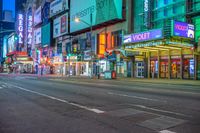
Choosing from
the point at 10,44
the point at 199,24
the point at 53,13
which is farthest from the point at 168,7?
the point at 10,44

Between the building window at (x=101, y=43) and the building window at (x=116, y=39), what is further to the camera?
the building window at (x=101, y=43)

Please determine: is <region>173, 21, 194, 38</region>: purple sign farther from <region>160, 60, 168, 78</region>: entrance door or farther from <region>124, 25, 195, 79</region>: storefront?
<region>160, 60, 168, 78</region>: entrance door

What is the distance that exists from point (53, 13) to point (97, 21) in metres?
29.8

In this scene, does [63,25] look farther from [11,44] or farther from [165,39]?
[11,44]

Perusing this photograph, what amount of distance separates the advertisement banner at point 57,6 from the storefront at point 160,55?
1378 inches

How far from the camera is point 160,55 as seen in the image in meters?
43.3

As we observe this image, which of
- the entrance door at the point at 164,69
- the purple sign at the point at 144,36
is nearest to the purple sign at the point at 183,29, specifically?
the purple sign at the point at 144,36

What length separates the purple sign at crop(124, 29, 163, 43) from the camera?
37.1m

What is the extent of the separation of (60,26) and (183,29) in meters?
47.1

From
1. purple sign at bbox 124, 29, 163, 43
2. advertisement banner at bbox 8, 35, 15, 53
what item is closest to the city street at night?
purple sign at bbox 124, 29, 163, 43

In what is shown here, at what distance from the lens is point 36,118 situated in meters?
9.24

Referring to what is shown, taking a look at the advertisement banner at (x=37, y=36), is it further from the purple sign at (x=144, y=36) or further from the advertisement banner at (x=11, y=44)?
the purple sign at (x=144, y=36)

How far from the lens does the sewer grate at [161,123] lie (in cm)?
778

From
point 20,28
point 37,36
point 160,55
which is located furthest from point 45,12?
point 160,55
